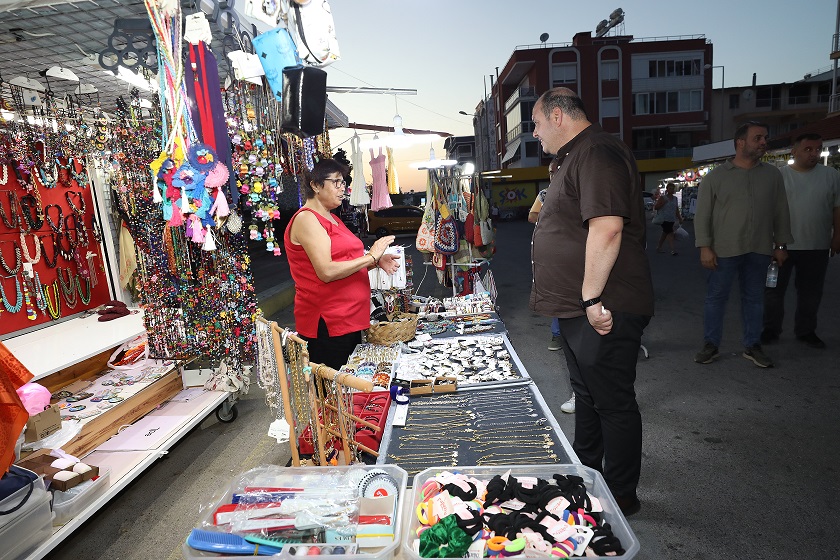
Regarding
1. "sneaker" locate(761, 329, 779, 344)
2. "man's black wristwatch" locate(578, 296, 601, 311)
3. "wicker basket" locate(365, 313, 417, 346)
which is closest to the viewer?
"man's black wristwatch" locate(578, 296, 601, 311)

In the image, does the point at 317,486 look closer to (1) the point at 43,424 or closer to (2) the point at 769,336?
(1) the point at 43,424

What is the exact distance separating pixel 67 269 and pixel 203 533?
449cm

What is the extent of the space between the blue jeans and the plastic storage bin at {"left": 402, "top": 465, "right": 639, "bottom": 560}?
3062 millimetres

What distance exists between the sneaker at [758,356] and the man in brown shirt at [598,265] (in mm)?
2711

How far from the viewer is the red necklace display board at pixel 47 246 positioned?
4098 millimetres

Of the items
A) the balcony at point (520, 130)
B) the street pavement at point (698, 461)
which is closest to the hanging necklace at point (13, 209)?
the street pavement at point (698, 461)

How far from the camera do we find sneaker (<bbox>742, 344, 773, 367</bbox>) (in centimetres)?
405

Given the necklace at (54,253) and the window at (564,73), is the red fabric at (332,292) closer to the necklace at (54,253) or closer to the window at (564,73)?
the necklace at (54,253)

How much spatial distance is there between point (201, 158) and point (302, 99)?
2.03 ft

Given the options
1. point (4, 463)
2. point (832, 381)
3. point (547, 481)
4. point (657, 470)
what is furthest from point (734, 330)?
point (4, 463)

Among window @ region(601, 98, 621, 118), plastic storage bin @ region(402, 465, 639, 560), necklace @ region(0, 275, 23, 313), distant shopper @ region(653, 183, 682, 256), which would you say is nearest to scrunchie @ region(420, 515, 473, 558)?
plastic storage bin @ region(402, 465, 639, 560)

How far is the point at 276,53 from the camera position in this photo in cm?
254

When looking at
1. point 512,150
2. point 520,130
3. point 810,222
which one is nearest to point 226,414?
point 810,222

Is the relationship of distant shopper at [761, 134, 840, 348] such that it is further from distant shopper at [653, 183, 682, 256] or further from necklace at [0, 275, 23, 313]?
necklace at [0, 275, 23, 313]
